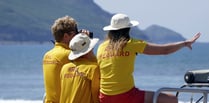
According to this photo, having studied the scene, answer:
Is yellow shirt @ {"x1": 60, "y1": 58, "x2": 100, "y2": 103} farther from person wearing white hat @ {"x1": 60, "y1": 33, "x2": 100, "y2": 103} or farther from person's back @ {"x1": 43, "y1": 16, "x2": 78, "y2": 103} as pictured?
person's back @ {"x1": 43, "y1": 16, "x2": 78, "y2": 103}

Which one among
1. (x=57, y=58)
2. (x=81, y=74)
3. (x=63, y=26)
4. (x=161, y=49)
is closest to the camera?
(x=161, y=49)

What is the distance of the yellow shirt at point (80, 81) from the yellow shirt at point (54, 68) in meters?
0.22

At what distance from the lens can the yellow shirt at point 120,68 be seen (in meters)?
5.84

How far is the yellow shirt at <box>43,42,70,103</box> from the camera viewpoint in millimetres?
6332

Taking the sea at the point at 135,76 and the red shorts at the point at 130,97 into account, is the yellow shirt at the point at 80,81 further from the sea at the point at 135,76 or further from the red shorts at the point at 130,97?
the sea at the point at 135,76

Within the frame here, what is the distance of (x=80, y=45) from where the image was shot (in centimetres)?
606

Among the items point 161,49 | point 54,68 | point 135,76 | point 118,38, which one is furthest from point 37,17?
point 161,49

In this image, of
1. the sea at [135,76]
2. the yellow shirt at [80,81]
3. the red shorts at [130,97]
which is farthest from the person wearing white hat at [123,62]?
the sea at [135,76]

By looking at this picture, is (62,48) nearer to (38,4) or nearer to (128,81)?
(128,81)

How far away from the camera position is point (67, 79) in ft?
20.0

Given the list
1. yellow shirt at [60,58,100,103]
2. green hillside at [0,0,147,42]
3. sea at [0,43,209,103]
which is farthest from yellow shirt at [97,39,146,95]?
green hillside at [0,0,147,42]

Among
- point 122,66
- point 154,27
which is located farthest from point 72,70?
point 154,27

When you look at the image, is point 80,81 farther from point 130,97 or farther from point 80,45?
point 130,97

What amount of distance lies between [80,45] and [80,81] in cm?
28
